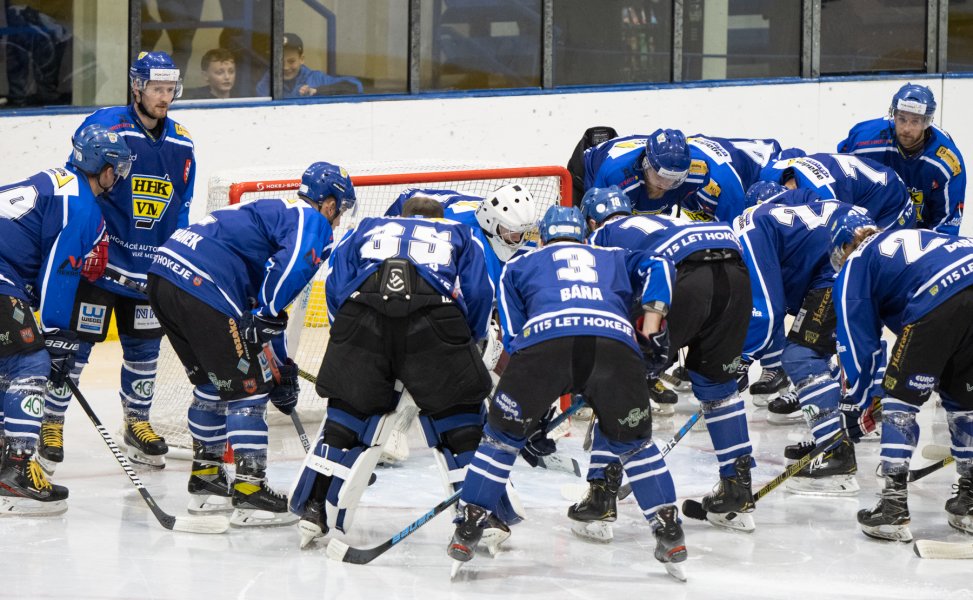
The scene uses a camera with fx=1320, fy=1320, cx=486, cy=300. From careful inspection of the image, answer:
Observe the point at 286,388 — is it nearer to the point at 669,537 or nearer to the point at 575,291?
the point at 575,291

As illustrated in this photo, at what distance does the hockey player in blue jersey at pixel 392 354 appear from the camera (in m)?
3.74

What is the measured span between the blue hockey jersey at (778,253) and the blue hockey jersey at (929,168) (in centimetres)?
136

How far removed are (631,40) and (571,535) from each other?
4.80m

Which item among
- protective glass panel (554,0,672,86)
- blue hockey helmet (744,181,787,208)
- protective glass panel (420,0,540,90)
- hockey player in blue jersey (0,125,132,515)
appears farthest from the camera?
protective glass panel (554,0,672,86)

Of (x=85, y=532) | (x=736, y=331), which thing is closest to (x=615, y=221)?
(x=736, y=331)

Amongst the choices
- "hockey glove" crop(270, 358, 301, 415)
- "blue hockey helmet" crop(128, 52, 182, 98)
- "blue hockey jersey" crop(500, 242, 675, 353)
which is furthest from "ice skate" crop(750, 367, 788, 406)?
"blue hockey helmet" crop(128, 52, 182, 98)

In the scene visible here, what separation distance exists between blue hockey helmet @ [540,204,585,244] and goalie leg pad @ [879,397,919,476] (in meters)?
1.07

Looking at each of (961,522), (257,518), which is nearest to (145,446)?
(257,518)

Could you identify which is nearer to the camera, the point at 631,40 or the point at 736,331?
the point at 736,331

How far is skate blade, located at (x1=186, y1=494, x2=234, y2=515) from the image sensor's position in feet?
14.1

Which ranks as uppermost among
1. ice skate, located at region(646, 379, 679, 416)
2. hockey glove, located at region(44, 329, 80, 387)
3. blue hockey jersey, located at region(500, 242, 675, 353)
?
blue hockey jersey, located at region(500, 242, 675, 353)

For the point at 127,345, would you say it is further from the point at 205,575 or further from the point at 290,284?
the point at 205,575

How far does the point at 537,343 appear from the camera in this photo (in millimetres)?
3512

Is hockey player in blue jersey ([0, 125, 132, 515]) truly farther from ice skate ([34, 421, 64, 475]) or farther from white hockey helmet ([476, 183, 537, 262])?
white hockey helmet ([476, 183, 537, 262])
